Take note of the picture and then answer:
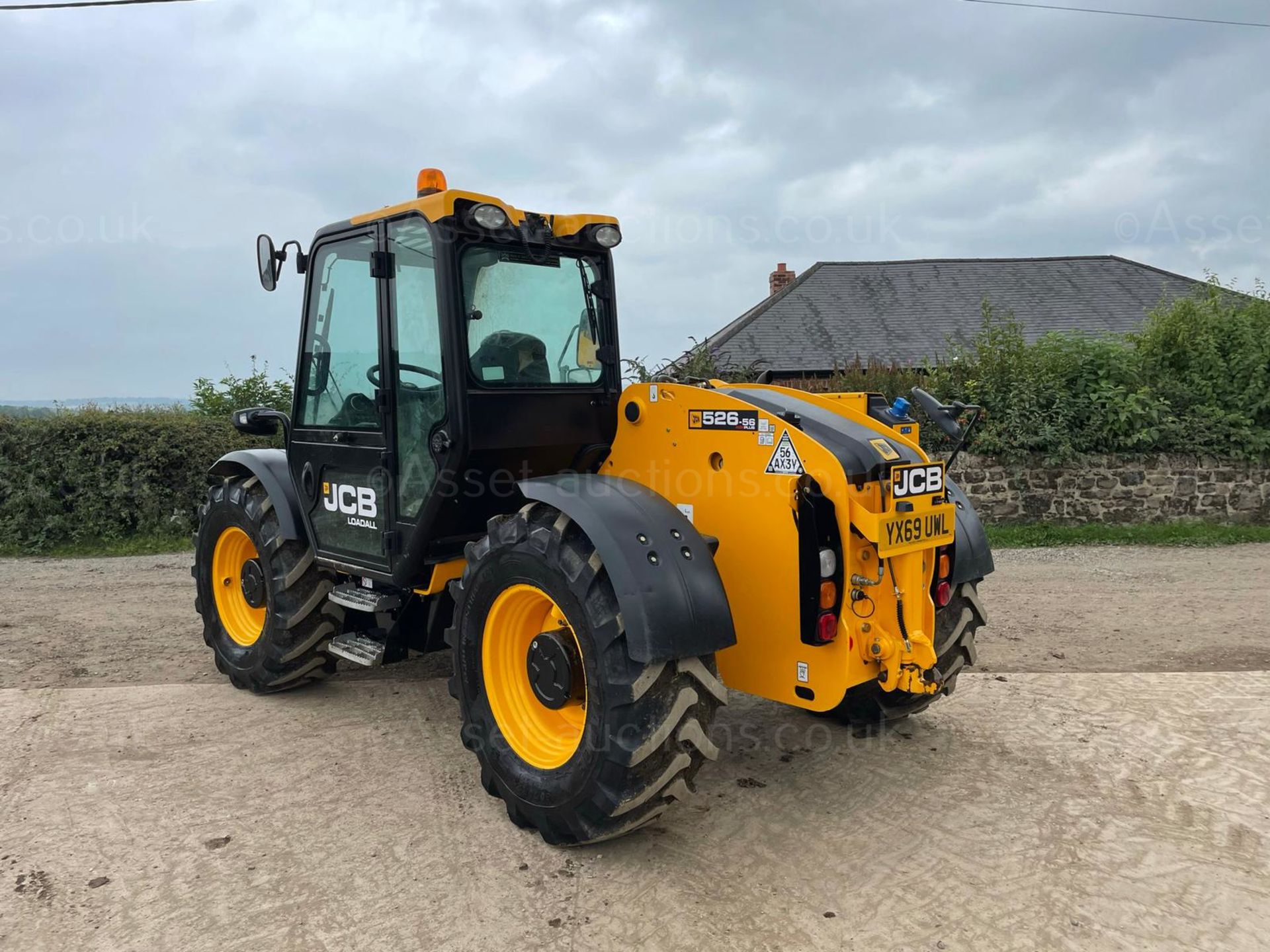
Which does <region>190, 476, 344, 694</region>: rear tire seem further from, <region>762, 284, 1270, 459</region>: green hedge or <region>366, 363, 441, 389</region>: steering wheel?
<region>762, 284, 1270, 459</region>: green hedge

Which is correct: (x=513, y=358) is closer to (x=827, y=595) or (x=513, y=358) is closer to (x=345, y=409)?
(x=345, y=409)

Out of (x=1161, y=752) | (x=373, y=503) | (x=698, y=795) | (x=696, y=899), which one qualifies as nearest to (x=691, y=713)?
(x=696, y=899)

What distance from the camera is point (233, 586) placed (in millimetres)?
5504

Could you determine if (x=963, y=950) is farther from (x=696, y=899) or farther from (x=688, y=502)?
(x=688, y=502)

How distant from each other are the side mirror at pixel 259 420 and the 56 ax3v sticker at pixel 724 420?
233 centimetres

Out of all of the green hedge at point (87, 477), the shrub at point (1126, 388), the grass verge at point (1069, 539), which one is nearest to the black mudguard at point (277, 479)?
the grass verge at point (1069, 539)

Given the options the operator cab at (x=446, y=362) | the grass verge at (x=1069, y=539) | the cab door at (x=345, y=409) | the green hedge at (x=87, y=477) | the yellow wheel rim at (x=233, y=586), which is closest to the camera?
the operator cab at (x=446, y=362)

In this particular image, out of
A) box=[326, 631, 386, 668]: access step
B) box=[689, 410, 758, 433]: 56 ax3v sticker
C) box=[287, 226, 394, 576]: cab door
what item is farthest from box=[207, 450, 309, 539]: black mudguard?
box=[689, 410, 758, 433]: 56 ax3v sticker

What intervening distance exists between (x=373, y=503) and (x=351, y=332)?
0.84m

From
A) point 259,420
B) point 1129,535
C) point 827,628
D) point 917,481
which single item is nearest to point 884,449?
point 917,481

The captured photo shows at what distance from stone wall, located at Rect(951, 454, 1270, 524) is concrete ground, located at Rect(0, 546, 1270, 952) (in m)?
5.13

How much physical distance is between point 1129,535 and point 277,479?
29.3ft

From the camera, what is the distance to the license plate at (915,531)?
3326mm

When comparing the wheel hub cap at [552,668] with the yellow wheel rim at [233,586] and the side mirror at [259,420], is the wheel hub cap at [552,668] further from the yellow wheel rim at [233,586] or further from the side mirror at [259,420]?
the yellow wheel rim at [233,586]
